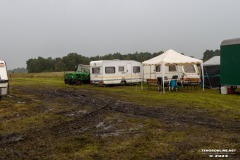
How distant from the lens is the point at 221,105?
12430 mm

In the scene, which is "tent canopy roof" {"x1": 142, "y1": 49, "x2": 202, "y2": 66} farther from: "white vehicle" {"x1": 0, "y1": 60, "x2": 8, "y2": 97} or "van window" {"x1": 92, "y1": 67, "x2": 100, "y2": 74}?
"white vehicle" {"x1": 0, "y1": 60, "x2": 8, "y2": 97}

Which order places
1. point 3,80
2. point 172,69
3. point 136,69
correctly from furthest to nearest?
point 136,69
point 172,69
point 3,80

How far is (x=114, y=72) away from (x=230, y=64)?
35.5 feet

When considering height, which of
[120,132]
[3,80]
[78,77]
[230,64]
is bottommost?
[120,132]

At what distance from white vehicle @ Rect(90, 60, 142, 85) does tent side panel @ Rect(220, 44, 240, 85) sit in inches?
392

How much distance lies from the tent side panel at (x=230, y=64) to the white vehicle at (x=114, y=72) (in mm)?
9967

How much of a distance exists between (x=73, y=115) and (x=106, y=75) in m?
14.1

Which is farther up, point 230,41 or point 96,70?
point 230,41

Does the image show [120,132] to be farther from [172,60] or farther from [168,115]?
[172,60]

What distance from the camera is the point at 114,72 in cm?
2536

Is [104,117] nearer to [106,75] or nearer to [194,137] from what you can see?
[194,137]

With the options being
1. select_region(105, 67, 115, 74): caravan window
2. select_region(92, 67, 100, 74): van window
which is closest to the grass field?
select_region(105, 67, 115, 74): caravan window

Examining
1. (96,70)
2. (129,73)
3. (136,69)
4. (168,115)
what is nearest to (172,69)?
(136,69)

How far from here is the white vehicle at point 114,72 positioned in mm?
24750
